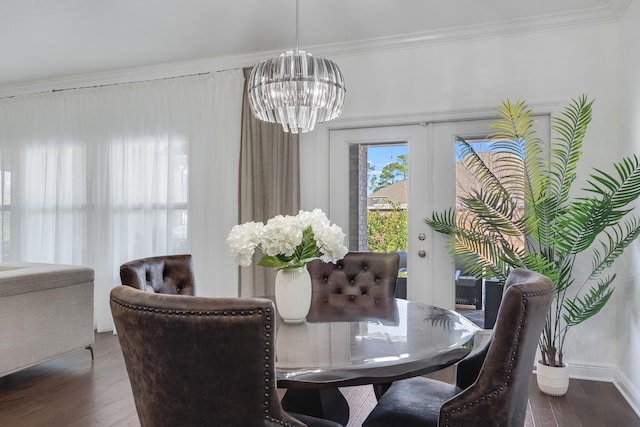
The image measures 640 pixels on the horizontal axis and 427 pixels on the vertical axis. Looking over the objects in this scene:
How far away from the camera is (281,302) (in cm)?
178

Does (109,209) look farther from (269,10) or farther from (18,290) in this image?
(269,10)

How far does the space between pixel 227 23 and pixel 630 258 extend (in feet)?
11.1

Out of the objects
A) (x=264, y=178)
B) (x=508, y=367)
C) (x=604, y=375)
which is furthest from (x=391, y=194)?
(x=508, y=367)

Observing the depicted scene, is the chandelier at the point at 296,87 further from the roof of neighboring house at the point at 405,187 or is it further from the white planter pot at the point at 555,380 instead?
the white planter pot at the point at 555,380

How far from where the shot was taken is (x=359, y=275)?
256cm

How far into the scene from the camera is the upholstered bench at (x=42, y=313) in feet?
9.35

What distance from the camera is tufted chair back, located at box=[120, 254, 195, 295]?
2.08 meters

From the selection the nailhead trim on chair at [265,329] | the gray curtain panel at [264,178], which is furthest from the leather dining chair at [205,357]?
the gray curtain panel at [264,178]

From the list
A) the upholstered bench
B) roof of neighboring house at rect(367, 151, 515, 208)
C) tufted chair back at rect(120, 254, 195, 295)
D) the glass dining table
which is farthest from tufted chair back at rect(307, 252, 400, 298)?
the upholstered bench

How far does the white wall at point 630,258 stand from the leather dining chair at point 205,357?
2678 millimetres

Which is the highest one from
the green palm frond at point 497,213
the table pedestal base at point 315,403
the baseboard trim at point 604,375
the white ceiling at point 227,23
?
the white ceiling at point 227,23

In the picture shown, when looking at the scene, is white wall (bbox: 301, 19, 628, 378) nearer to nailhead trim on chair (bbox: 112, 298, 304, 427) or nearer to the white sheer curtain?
the white sheer curtain

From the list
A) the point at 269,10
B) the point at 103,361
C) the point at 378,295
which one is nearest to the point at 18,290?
the point at 103,361

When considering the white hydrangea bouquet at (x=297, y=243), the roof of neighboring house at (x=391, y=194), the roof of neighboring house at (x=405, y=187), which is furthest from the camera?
the roof of neighboring house at (x=391, y=194)
